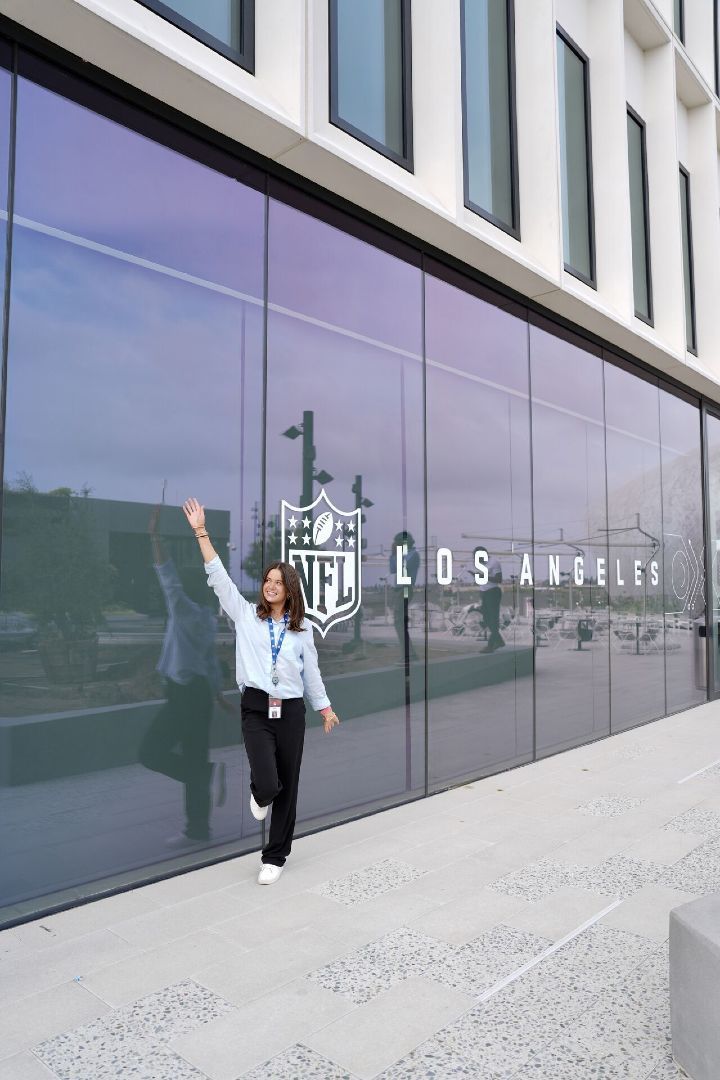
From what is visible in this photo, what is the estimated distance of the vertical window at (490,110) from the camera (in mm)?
7805

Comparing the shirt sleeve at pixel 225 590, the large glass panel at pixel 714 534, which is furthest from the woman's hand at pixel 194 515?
the large glass panel at pixel 714 534

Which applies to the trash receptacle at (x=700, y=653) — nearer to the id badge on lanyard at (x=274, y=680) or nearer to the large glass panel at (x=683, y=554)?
the large glass panel at (x=683, y=554)

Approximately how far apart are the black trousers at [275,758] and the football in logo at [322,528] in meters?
1.51

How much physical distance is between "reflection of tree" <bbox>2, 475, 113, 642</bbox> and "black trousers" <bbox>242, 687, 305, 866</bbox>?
1051 millimetres

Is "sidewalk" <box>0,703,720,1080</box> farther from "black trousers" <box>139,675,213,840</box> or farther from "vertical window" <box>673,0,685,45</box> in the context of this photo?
"vertical window" <box>673,0,685,45</box>

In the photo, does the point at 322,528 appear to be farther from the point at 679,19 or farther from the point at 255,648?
the point at 679,19

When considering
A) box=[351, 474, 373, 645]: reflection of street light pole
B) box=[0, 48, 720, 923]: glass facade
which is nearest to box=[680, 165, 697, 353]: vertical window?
box=[0, 48, 720, 923]: glass facade

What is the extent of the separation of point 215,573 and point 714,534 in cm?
1076

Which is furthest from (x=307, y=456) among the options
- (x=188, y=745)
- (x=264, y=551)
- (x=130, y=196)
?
(x=188, y=745)

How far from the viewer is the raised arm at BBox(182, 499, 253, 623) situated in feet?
15.2

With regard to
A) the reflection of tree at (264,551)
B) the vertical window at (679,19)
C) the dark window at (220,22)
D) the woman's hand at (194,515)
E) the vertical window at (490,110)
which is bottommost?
the reflection of tree at (264,551)

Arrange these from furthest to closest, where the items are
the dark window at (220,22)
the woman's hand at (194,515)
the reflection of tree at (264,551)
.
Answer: the reflection of tree at (264,551)
the dark window at (220,22)
the woman's hand at (194,515)

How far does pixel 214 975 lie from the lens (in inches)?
140

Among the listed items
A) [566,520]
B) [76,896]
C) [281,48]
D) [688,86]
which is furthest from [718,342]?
[76,896]
